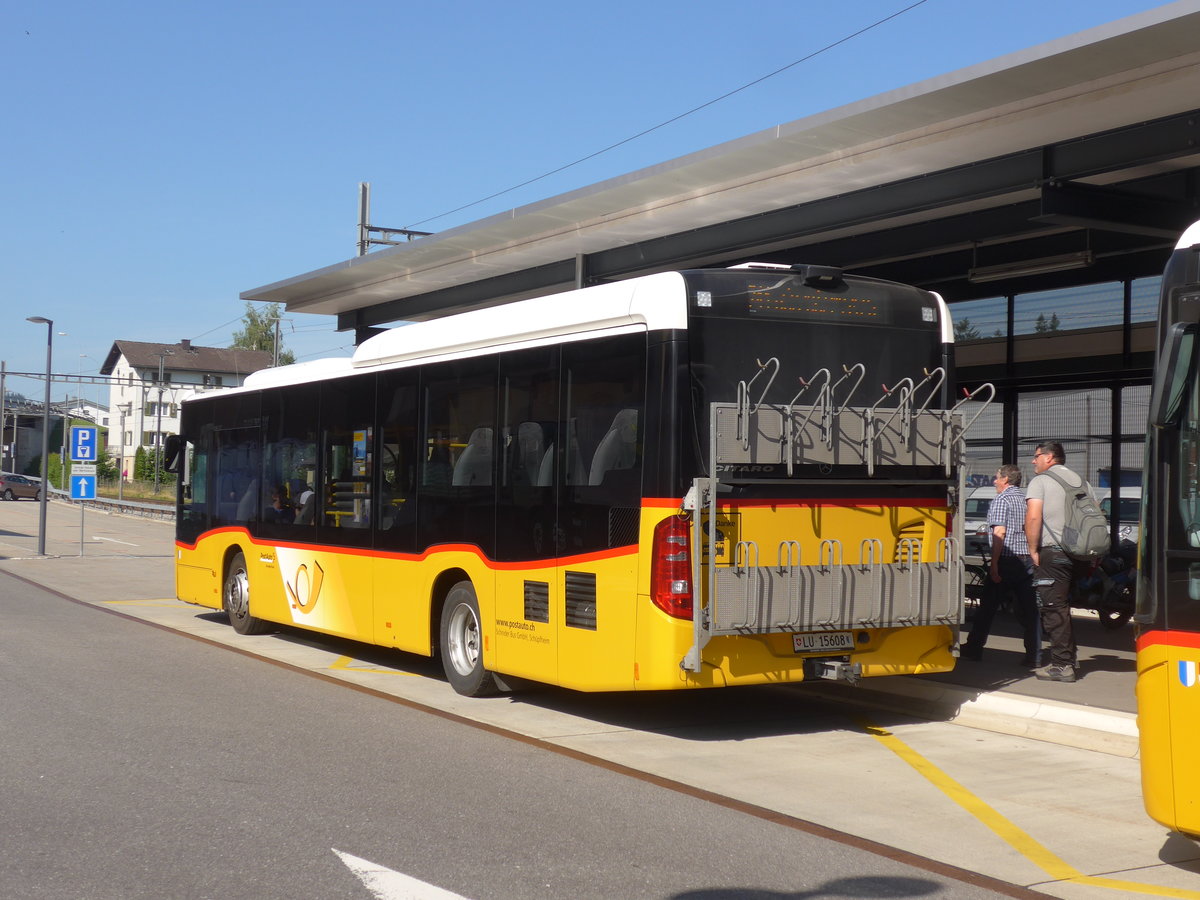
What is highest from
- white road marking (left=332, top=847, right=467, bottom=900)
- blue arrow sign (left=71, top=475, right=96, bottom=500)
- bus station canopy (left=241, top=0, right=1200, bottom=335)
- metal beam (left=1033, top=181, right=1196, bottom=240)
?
bus station canopy (left=241, top=0, right=1200, bottom=335)

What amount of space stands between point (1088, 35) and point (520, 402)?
498 centimetres

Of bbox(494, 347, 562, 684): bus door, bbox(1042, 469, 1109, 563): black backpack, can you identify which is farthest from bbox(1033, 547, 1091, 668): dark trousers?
bbox(494, 347, 562, 684): bus door

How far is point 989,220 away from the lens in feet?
44.4

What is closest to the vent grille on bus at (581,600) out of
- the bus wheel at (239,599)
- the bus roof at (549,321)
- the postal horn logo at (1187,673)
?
the bus roof at (549,321)

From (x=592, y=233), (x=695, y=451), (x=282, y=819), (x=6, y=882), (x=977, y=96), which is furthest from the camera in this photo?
(x=592, y=233)

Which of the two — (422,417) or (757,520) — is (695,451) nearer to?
(757,520)

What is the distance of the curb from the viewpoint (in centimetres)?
888

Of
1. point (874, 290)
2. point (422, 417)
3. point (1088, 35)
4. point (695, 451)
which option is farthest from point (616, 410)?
point (1088, 35)

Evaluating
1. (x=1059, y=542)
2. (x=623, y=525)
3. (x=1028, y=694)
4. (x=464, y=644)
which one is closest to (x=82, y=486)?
(x=464, y=644)

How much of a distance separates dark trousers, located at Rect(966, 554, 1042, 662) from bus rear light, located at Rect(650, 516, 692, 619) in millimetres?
4473

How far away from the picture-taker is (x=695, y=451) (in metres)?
8.68

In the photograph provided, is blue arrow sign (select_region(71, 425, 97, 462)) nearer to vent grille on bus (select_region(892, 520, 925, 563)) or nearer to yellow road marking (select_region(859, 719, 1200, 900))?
vent grille on bus (select_region(892, 520, 925, 563))

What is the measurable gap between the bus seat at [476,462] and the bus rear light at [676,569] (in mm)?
2264

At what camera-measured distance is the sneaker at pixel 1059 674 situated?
10.8 m
